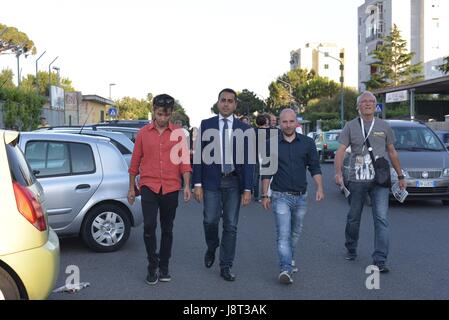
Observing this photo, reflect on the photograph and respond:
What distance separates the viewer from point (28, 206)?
4352mm

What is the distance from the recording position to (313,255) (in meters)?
7.60

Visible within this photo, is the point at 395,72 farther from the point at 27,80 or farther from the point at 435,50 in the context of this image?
the point at 27,80

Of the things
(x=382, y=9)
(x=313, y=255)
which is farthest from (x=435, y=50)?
(x=313, y=255)

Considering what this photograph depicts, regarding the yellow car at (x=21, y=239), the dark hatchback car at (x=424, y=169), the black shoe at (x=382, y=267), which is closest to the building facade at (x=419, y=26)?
the dark hatchback car at (x=424, y=169)

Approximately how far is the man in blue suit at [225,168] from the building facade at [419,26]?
213 feet

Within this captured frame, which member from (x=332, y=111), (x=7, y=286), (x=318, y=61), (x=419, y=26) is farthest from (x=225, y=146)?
(x=318, y=61)

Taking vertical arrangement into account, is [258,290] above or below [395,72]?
below

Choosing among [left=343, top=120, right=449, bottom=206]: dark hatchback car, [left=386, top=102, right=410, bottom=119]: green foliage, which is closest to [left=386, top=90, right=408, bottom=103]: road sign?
[left=386, top=102, right=410, bottom=119]: green foliage

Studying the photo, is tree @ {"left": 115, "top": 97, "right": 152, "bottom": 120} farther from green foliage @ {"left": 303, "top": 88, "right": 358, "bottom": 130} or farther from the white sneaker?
the white sneaker

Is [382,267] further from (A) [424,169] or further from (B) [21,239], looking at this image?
(A) [424,169]

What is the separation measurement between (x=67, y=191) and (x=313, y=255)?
10.4ft

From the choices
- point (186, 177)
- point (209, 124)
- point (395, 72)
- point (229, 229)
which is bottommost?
point (229, 229)

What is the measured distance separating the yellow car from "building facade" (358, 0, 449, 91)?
6728 centimetres

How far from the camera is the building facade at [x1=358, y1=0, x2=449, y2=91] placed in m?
68.6
